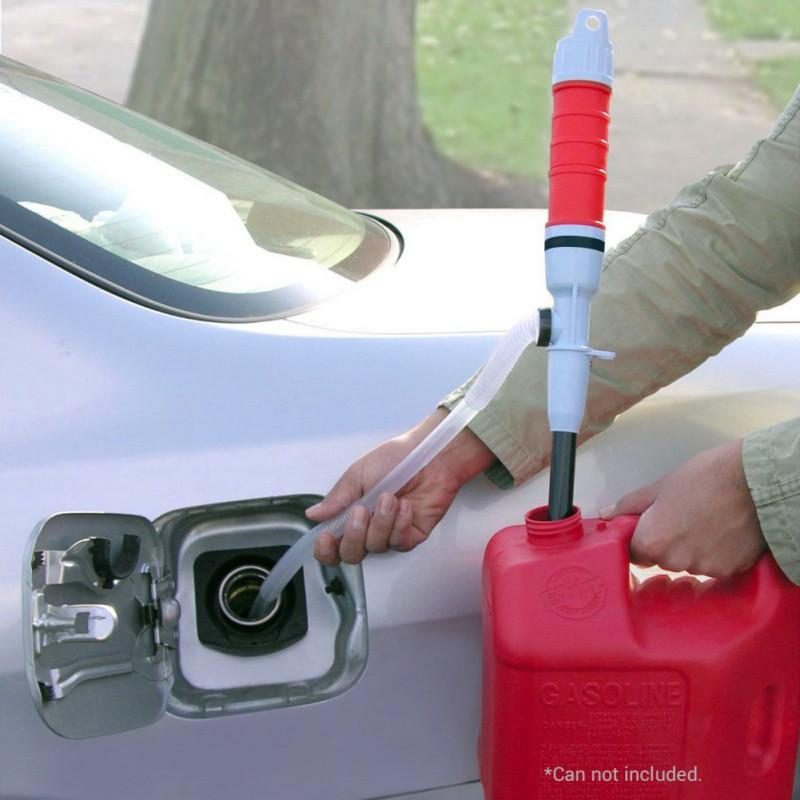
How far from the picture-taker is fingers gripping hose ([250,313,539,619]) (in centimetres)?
151

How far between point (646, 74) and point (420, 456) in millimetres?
8358

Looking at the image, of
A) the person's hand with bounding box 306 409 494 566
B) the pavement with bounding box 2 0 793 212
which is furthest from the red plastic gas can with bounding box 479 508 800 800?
the pavement with bounding box 2 0 793 212

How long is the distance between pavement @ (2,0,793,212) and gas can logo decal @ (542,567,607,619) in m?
6.07

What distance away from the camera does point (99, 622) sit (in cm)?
146

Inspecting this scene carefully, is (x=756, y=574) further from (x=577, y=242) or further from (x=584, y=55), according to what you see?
(x=584, y=55)

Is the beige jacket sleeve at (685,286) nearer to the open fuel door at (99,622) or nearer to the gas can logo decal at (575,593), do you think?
the gas can logo decal at (575,593)

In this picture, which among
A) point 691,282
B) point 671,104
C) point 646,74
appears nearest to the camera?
point 691,282

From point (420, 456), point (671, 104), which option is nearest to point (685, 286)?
point (420, 456)

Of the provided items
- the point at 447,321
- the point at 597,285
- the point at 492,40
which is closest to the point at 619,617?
the point at 597,285

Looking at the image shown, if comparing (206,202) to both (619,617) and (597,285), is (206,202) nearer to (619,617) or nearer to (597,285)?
(597,285)

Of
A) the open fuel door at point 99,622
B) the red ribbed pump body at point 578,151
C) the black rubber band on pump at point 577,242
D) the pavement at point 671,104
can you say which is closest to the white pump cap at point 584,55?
the red ribbed pump body at point 578,151

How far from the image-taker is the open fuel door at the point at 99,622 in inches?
56.5

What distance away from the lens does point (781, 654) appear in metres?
1.46

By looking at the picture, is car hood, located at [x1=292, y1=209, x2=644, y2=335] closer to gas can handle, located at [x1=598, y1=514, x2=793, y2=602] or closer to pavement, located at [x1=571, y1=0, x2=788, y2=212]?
gas can handle, located at [x1=598, y1=514, x2=793, y2=602]
